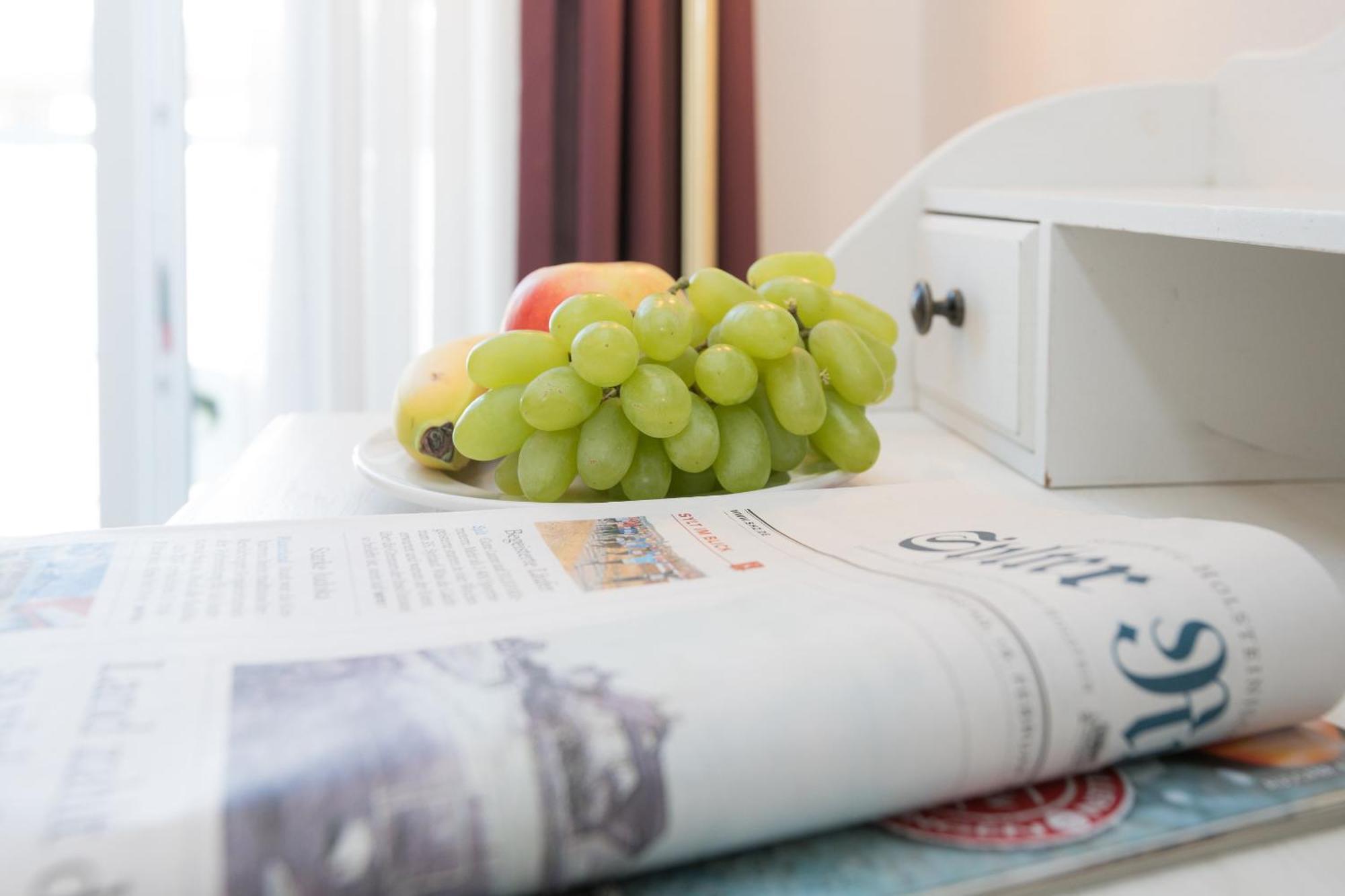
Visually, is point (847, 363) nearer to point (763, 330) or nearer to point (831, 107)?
point (763, 330)

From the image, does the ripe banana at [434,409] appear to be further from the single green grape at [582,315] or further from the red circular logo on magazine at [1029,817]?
the red circular logo on magazine at [1029,817]

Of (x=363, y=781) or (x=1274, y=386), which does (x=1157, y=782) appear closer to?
(x=363, y=781)

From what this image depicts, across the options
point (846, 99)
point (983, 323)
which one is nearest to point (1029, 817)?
point (983, 323)

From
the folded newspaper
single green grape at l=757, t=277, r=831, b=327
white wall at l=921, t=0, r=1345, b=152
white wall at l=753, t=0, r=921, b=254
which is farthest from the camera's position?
white wall at l=753, t=0, r=921, b=254

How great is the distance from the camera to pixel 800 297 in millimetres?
677

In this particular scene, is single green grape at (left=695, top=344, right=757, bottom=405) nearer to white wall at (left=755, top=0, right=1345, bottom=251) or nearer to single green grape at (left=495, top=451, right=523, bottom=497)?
single green grape at (left=495, top=451, right=523, bottom=497)

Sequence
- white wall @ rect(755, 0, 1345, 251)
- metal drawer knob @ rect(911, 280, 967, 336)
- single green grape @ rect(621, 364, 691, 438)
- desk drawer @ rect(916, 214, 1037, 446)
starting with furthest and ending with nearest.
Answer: white wall @ rect(755, 0, 1345, 251), metal drawer knob @ rect(911, 280, 967, 336), desk drawer @ rect(916, 214, 1037, 446), single green grape @ rect(621, 364, 691, 438)

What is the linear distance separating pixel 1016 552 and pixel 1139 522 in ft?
0.17

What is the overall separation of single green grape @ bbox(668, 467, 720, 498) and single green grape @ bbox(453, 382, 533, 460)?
0.08m

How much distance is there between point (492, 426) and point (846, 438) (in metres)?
0.19

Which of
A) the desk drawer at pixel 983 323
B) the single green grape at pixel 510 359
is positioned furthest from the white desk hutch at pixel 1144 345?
the single green grape at pixel 510 359

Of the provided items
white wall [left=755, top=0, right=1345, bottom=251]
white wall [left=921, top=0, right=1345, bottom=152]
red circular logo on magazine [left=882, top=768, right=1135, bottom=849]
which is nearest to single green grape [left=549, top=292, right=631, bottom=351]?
red circular logo on magazine [left=882, top=768, right=1135, bottom=849]

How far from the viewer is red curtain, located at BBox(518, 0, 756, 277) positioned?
1.96 metres

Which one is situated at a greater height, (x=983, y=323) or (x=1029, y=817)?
(x=983, y=323)
